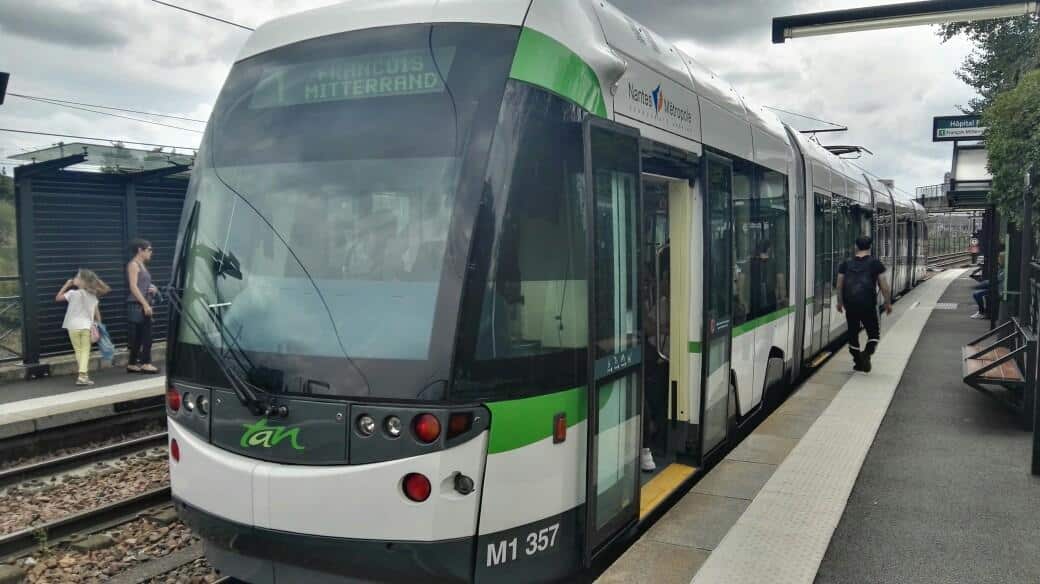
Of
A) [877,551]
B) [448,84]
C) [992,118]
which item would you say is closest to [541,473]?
[448,84]

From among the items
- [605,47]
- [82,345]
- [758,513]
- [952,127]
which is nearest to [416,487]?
[605,47]

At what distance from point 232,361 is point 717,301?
3655 mm

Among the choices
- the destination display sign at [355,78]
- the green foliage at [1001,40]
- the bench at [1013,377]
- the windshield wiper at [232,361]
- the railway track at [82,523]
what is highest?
the green foliage at [1001,40]

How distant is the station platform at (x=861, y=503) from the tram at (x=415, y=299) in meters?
0.68

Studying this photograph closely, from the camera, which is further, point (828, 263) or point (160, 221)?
point (160, 221)

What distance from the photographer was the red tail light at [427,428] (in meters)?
3.52

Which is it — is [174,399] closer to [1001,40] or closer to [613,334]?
[613,334]

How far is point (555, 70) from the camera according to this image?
393cm

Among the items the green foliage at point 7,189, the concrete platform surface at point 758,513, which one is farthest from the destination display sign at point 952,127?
the green foliage at point 7,189

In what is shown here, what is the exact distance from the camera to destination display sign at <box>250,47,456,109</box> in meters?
3.86

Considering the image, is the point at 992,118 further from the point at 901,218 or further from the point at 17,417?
the point at 901,218

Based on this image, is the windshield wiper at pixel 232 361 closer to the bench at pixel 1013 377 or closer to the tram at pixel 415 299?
the tram at pixel 415 299

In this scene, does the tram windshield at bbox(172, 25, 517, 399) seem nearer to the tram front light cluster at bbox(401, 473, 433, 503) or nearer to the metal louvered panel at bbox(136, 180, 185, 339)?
the tram front light cluster at bbox(401, 473, 433, 503)

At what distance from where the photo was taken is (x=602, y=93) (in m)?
4.29
